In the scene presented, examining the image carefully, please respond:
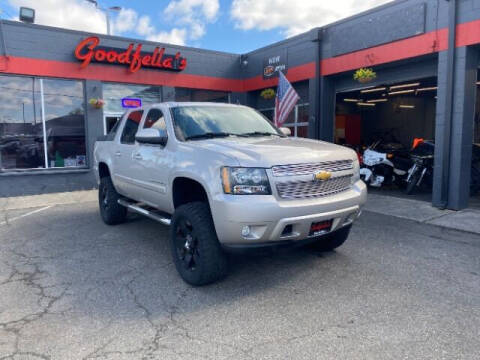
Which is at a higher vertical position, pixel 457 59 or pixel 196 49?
pixel 196 49

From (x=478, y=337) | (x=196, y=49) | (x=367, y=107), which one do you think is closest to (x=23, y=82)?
(x=196, y=49)

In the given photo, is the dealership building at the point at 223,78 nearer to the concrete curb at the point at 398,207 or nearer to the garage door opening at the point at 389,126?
the concrete curb at the point at 398,207

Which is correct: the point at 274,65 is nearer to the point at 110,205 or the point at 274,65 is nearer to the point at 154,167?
the point at 110,205

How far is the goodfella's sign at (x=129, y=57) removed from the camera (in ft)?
36.1

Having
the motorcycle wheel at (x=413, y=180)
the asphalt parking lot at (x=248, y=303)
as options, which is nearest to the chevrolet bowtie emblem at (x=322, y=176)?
the asphalt parking lot at (x=248, y=303)

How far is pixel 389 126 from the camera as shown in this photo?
20.6 metres

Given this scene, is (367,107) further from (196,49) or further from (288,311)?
(288,311)

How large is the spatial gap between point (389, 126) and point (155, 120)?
59.9 ft

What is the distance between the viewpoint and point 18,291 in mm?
3932

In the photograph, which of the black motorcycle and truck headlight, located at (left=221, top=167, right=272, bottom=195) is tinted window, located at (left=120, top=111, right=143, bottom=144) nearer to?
truck headlight, located at (left=221, top=167, right=272, bottom=195)

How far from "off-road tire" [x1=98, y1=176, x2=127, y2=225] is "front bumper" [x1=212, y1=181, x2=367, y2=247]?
3.45 metres

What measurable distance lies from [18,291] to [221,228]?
7.68 ft

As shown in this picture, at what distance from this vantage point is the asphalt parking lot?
2.85 meters

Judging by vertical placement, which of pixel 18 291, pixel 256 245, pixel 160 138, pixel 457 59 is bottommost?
pixel 18 291
